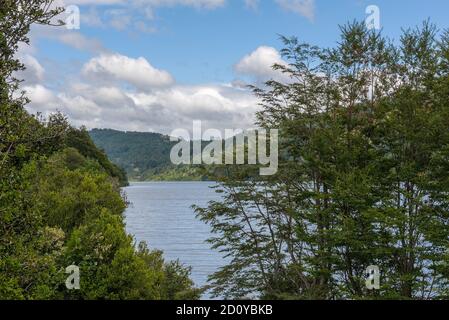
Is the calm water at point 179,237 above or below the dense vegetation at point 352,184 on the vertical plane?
below

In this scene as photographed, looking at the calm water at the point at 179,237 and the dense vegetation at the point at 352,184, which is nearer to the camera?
the dense vegetation at the point at 352,184

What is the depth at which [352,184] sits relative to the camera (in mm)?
21891

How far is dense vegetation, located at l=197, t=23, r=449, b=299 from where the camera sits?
21.8 meters

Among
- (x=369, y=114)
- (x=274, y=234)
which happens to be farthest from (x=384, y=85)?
(x=274, y=234)

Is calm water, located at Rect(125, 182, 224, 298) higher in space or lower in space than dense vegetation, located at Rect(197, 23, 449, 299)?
lower

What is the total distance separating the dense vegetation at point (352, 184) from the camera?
21812 mm

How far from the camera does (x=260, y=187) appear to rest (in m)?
27.1

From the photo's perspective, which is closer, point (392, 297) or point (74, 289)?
point (392, 297)

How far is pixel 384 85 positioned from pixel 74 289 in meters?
18.7

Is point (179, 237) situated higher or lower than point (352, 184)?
lower

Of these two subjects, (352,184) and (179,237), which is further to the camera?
(179,237)

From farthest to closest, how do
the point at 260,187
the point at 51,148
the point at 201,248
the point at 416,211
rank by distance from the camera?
1. the point at 201,248
2. the point at 260,187
3. the point at 416,211
4. the point at 51,148

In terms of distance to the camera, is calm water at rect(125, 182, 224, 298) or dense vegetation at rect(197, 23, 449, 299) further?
calm water at rect(125, 182, 224, 298)
